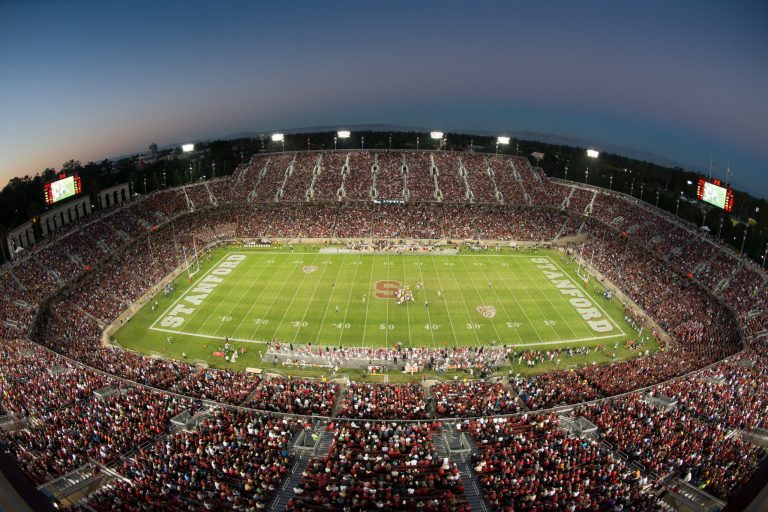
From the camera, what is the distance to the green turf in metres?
34.8

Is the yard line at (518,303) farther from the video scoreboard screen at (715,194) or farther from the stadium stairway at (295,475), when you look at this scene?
the stadium stairway at (295,475)

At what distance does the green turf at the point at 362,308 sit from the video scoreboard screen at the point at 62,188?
45.0 ft

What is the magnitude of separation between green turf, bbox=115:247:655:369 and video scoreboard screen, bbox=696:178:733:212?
14.0m

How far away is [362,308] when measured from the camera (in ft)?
131

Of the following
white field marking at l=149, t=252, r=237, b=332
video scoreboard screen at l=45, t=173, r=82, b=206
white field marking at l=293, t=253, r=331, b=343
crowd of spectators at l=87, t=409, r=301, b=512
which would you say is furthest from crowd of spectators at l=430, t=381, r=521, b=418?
video scoreboard screen at l=45, t=173, r=82, b=206

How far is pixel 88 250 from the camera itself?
151ft

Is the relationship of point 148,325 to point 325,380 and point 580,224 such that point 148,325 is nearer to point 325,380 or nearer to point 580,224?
point 325,380

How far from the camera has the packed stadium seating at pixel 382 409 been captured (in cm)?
1564

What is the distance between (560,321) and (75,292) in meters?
39.7

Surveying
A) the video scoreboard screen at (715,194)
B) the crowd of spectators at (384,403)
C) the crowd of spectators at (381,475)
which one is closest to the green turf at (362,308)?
the crowd of spectators at (384,403)

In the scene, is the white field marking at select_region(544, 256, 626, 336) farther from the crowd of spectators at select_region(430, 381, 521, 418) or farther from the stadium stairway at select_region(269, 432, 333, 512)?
the stadium stairway at select_region(269, 432, 333, 512)

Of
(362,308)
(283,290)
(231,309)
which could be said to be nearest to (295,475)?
(362,308)

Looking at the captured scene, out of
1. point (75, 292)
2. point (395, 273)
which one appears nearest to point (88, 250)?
point (75, 292)

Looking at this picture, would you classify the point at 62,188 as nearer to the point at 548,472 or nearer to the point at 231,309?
the point at 231,309
